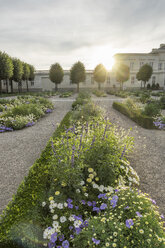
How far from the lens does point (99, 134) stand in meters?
3.39

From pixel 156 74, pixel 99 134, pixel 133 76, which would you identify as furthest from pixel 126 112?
pixel 156 74

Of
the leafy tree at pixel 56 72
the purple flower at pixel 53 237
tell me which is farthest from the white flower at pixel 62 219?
the leafy tree at pixel 56 72

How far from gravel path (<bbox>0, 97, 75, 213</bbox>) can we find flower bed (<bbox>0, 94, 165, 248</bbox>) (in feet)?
2.33

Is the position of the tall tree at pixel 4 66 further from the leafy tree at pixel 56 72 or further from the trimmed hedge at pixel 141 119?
the trimmed hedge at pixel 141 119

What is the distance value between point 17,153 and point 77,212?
313cm

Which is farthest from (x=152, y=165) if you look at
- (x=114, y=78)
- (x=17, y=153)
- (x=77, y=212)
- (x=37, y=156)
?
(x=114, y=78)

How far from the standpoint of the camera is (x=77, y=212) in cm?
225

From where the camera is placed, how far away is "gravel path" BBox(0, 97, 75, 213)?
3.29 meters

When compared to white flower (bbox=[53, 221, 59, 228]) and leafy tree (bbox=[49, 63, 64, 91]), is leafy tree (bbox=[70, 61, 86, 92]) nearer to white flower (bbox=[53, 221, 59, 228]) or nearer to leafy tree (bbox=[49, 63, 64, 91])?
leafy tree (bbox=[49, 63, 64, 91])

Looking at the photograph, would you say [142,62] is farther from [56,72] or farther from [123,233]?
[123,233]

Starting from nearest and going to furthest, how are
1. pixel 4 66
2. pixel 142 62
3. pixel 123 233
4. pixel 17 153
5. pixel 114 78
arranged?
pixel 123 233 < pixel 17 153 < pixel 4 66 < pixel 114 78 < pixel 142 62

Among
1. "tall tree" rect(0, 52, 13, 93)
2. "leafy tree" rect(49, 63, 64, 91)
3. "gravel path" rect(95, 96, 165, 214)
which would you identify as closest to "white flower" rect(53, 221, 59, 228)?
"gravel path" rect(95, 96, 165, 214)

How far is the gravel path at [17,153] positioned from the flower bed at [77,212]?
0.71 meters

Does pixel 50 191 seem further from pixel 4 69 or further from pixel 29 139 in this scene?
pixel 4 69
